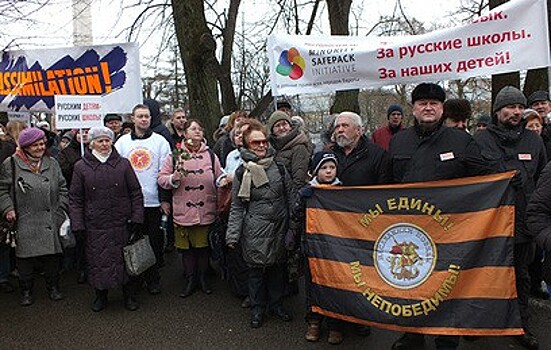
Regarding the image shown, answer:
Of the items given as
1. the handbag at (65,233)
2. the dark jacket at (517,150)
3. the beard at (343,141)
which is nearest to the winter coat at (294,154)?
the beard at (343,141)

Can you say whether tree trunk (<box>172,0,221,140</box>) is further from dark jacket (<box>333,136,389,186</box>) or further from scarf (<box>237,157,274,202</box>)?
dark jacket (<box>333,136,389,186</box>)

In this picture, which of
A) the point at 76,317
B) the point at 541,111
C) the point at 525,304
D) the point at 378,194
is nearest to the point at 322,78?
the point at 378,194

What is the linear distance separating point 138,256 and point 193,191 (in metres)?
0.84

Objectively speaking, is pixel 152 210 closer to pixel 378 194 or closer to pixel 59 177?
pixel 59 177

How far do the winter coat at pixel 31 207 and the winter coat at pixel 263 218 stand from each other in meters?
2.05

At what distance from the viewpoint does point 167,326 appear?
4.79m

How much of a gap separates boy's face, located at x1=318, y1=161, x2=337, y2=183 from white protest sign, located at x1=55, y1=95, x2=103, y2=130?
3.37 m

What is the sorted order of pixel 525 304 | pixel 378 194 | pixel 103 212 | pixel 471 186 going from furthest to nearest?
1. pixel 103 212
2. pixel 525 304
3. pixel 378 194
4. pixel 471 186

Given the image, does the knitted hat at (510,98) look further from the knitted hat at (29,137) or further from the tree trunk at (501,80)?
the knitted hat at (29,137)

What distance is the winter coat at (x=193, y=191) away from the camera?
211 inches

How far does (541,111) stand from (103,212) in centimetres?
479

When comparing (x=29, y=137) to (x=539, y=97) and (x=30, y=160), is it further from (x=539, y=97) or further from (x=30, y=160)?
(x=539, y=97)

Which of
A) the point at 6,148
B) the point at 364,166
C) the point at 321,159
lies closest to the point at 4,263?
the point at 6,148

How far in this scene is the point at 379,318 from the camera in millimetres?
3793
